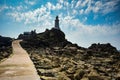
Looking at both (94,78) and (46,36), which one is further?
(46,36)

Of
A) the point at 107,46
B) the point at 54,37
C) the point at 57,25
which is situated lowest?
the point at 107,46

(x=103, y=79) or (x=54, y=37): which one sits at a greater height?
(x=54, y=37)

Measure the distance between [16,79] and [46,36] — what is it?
2461 inches

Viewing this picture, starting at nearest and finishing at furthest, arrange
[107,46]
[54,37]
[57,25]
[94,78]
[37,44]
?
1. [94,78]
2. [37,44]
3. [107,46]
4. [54,37]
5. [57,25]

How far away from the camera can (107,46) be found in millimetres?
62312

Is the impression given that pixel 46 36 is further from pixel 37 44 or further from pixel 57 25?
pixel 57 25

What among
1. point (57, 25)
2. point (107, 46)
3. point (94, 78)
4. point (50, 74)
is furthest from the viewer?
point (57, 25)

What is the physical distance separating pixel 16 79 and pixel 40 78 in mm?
1121

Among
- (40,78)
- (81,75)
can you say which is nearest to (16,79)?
(40,78)

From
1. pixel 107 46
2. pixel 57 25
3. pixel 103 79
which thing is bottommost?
pixel 103 79

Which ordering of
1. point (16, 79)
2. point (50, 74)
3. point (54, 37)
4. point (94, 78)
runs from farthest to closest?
point (54, 37), point (94, 78), point (50, 74), point (16, 79)

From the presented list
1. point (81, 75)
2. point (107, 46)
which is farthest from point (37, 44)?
point (81, 75)

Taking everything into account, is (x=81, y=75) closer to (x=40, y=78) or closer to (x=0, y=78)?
(x=40, y=78)

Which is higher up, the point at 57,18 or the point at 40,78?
the point at 57,18
